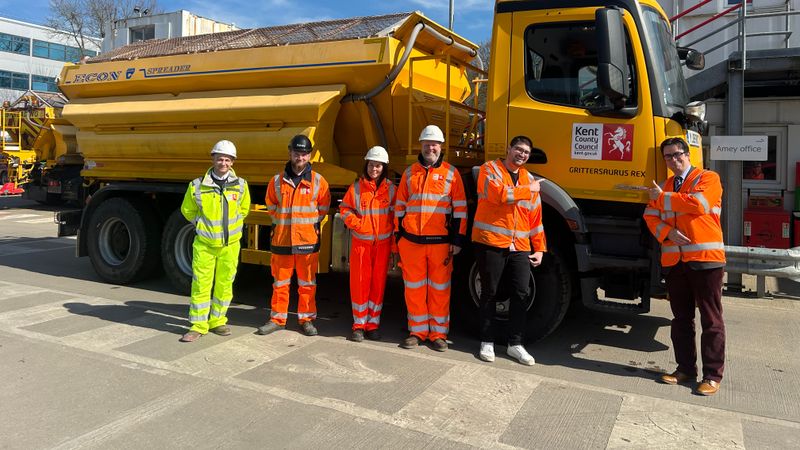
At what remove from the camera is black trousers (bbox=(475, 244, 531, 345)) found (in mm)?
4609

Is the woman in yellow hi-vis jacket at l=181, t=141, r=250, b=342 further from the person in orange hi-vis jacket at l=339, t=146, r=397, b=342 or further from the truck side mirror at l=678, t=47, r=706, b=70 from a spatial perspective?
the truck side mirror at l=678, t=47, r=706, b=70

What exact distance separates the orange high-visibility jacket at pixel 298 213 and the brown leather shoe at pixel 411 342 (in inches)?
46.6

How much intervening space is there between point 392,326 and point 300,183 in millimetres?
1645

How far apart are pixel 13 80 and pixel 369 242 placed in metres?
59.0

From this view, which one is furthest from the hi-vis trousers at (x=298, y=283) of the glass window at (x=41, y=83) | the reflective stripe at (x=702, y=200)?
the glass window at (x=41, y=83)

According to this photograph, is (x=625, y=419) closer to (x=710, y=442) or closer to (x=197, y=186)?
(x=710, y=442)

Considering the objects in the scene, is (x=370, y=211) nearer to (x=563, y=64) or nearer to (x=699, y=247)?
(x=563, y=64)

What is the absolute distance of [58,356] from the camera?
183 inches

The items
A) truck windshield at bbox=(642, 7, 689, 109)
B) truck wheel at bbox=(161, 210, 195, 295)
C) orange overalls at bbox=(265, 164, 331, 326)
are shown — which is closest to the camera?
truck windshield at bbox=(642, 7, 689, 109)

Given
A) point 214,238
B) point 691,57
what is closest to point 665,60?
point 691,57

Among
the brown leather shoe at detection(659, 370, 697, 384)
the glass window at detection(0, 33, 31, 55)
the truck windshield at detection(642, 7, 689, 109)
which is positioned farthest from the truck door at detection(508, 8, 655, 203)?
the glass window at detection(0, 33, 31, 55)

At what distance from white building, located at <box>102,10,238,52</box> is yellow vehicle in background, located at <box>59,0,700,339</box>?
27.2 metres

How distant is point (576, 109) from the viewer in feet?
15.3

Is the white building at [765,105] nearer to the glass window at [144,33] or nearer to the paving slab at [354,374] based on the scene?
the paving slab at [354,374]
